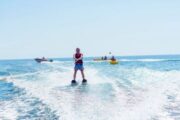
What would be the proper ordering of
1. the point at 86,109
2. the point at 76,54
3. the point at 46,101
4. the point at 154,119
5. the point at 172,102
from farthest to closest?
the point at 76,54, the point at 46,101, the point at 172,102, the point at 86,109, the point at 154,119

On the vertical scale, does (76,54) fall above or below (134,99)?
above

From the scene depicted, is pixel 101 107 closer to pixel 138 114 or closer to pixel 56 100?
pixel 138 114

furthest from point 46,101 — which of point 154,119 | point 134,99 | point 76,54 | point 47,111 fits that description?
point 76,54

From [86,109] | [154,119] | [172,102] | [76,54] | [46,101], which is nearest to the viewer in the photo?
[154,119]

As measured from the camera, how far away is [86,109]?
10562 millimetres

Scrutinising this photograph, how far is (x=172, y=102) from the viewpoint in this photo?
12016mm

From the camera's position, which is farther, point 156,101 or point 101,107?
point 156,101

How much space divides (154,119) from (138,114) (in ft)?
2.13

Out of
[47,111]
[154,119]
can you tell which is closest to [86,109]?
[47,111]

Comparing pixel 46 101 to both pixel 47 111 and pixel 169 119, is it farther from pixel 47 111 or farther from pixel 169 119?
pixel 169 119

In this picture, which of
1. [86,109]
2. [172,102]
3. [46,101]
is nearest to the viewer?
[86,109]

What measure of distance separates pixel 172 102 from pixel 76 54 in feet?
33.2

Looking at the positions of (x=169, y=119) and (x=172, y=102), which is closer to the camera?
(x=169, y=119)

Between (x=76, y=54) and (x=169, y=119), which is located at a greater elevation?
(x=76, y=54)
